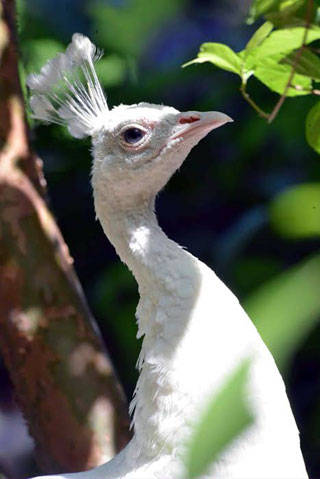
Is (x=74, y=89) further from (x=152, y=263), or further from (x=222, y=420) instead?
(x=222, y=420)

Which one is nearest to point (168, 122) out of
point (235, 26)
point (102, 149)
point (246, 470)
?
point (102, 149)

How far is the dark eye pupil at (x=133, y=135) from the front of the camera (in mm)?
1312

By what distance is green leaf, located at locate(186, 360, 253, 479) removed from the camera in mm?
291

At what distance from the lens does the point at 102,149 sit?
53.1 inches

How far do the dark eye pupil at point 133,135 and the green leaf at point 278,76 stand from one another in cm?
47

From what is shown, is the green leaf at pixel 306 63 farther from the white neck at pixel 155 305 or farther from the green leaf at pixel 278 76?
the white neck at pixel 155 305

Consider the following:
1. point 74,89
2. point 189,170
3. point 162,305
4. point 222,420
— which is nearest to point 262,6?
point 222,420

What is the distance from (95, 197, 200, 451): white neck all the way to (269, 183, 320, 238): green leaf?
0.79 metres

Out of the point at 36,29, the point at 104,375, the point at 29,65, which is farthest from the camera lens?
the point at 36,29

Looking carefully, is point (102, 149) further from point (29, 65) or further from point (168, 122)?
point (29, 65)

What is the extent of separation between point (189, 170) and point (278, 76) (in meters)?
2.01

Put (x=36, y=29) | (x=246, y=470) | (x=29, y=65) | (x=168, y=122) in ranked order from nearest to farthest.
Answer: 1. (x=246, y=470)
2. (x=168, y=122)
3. (x=29, y=65)
4. (x=36, y=29)

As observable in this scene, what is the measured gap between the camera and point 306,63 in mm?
766

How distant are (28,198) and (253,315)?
175cm
